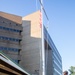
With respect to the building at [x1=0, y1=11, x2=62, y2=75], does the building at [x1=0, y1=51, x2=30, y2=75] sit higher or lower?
lower

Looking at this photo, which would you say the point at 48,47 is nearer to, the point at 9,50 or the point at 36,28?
the point at 36,28

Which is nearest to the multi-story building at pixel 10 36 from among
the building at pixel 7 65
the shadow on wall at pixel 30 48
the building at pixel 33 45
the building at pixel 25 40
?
the building at pixel 25 40

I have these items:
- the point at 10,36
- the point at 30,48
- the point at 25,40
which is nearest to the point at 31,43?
the point at 30,48

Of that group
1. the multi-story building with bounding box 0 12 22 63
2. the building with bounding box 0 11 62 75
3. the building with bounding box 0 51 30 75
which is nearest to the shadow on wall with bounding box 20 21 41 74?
the building with bounding box 0 11 62 75

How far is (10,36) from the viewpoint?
7994 centimetres

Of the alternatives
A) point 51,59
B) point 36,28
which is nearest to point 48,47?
point 51,59

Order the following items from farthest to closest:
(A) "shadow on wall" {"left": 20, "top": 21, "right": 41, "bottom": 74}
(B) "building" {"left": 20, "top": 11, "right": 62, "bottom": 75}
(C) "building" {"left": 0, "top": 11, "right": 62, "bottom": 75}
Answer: (B) "building" {"left": 20, "top": 11, "right": 62, "bottom": 75} < (A) "shadow on wall" {"left": 20, "top": 21, "right": 41, "bottom": 74} < (C) "building" {"left": 0, "top": 11, "right": 62, "bottom": 75}

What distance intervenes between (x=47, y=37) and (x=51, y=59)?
1160 centimetres

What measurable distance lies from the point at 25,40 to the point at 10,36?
8790 mm

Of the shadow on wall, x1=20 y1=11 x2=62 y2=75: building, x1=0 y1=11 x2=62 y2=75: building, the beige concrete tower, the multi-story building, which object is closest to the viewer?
the multi-story building

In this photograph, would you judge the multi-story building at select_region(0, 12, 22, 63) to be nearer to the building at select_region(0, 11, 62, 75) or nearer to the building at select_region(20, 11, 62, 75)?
the building at select_region(0, 11, 62, 75)

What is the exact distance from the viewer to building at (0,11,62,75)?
7791cm

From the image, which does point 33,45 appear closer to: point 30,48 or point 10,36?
point 30,48

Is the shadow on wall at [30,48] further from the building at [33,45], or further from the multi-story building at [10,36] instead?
Result: the multi-story building at [10,36]
